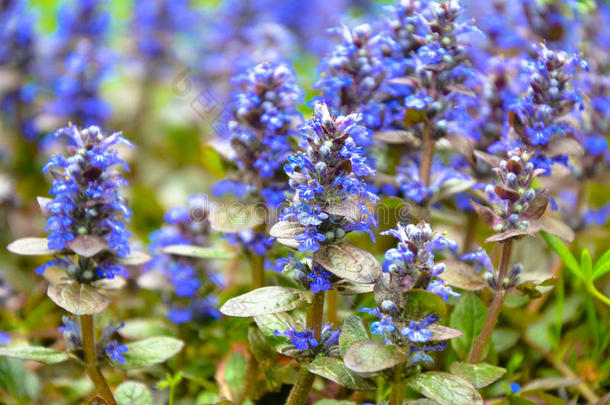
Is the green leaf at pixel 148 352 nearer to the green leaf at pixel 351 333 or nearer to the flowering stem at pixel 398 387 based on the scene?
the green leaf at pixel 351 333

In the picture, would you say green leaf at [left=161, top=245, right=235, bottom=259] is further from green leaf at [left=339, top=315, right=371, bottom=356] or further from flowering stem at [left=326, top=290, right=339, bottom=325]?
green leaf at [left=339, top=315, right=371, bottom=356]

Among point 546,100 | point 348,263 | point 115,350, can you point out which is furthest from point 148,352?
point 546,100

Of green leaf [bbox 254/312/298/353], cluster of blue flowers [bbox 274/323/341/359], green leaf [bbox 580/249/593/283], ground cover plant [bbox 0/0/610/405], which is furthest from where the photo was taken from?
green leaf [bbox 580/249/593/283]

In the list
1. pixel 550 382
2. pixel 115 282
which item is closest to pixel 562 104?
pixel 550 382

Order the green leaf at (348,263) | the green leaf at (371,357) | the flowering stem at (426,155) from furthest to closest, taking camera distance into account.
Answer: the flowering stem at (426,155)
the green leaf at (348,263)
the green leaf at (371,357)

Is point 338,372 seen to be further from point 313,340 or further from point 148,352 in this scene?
point 148,352

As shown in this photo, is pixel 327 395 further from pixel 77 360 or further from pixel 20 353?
pixel 20 353

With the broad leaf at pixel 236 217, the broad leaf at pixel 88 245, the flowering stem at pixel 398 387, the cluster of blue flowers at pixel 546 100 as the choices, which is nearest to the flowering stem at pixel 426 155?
the cluster of blue flowers at pixel 546 100

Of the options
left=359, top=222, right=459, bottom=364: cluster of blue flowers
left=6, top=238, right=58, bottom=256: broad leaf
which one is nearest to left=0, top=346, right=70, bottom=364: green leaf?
left=6, top=238, right=58, bottom=256: broad leaf
